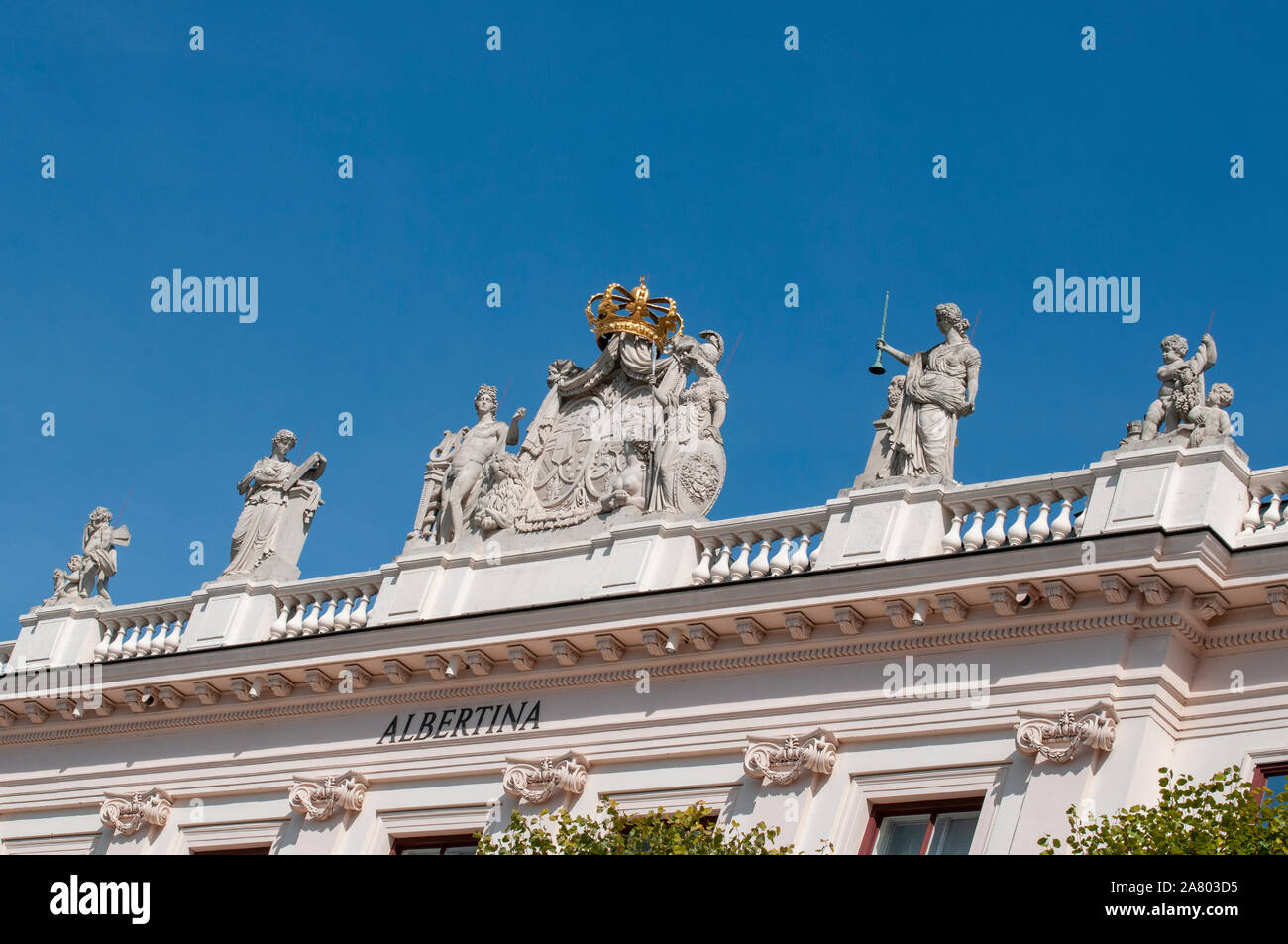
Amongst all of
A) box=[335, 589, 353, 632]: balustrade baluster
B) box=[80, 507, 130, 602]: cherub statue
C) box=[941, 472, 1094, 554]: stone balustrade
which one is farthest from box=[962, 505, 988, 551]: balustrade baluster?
box=[80, 507, 130, 602]: cherub statue

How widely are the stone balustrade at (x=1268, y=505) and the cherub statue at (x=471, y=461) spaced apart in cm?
979

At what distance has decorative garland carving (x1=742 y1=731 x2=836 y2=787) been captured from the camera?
73.8 feet

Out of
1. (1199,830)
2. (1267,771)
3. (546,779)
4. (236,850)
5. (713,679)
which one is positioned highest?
(713,679)

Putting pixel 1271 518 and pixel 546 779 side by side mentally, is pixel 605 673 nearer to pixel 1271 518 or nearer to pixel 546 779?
pixel 546 779

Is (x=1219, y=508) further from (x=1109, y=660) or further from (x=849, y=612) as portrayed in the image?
(x=849, y=612)

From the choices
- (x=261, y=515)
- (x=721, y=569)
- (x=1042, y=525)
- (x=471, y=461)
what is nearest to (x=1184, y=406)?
(x=1042, y=525)

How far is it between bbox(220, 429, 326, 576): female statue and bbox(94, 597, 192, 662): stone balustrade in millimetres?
971

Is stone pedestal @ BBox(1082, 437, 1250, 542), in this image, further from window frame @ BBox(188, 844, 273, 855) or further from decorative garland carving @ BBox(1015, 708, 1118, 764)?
window frame @ BBox(188, 844, 273, 855)

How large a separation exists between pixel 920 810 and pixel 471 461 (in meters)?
8.23

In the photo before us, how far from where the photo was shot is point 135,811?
27516 millimetres

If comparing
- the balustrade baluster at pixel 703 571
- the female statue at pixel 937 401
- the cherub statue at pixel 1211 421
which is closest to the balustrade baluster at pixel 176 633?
the balustrade baluster at pixel 703 571

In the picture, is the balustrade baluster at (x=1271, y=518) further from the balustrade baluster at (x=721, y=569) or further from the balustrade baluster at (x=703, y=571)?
the balustrade baluster at (x=703, y=571)

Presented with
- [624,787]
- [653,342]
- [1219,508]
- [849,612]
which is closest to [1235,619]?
[1219,508]
